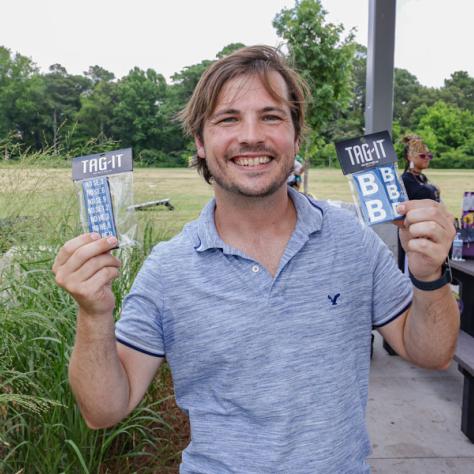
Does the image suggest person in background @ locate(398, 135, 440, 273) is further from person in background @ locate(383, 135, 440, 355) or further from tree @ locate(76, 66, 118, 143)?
tree @ locate(76, 66, 118, 143)

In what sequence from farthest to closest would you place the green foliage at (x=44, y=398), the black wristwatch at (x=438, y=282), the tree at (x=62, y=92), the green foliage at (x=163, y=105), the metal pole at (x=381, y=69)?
the metal pole at (x=381, y=69), the tree at (x=62, y=92), the green foliage at (x=163, y=105), the green foliage at (x=44, y=398), the black wristwatch at (x=438, y=282)

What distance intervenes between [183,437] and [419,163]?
2867 mm

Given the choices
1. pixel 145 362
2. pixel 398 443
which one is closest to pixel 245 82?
pixel 145 362

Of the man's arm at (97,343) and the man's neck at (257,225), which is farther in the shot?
the man's neck at (257,225)

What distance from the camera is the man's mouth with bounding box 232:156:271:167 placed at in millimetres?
1213

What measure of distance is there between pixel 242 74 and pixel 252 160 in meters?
0.23

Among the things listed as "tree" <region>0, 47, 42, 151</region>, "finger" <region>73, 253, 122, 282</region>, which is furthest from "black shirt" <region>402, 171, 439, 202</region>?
"finger" <region>73, 253, 122, 282</region>

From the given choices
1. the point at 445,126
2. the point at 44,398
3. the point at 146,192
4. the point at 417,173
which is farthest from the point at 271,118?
the point at 445,126

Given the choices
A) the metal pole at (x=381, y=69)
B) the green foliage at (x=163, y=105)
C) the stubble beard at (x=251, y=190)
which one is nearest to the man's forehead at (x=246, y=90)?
the stubble beard at (x=251, y=190)

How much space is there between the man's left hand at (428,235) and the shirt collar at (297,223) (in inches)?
9.5

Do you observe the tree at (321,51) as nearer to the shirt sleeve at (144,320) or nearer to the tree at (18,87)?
the tree at (18,87)

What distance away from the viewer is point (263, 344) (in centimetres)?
111

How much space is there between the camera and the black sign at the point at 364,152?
1240 millimetres

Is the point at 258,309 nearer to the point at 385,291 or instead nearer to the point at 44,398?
the point at 385,291
